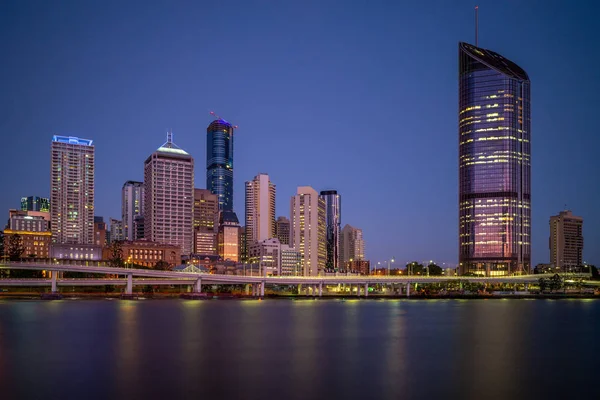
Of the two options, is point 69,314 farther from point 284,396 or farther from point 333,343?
point 284,396

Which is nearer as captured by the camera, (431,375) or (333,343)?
(431,375)

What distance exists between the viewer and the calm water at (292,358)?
42938 mm

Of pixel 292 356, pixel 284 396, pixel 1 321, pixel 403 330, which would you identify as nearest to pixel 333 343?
pixel 292 356

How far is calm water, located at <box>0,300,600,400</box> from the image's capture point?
42.9 m

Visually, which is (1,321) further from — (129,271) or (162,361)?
(129,271)

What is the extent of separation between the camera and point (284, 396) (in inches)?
1596

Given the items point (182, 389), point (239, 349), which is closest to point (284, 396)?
point (182, 389)

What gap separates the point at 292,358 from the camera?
190 feet

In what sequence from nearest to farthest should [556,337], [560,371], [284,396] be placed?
[284,396]
[560,371]
[556,337]

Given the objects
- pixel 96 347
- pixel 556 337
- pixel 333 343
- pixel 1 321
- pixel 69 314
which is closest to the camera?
pixel 96 347

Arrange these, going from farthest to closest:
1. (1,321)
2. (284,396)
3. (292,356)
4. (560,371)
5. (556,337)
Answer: (1,321) < (556,337) < (292,356) < (560,371) < (284,396)

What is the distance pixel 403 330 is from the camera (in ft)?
284

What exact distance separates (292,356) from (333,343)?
1181 centimetres

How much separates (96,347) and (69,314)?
46353mm
